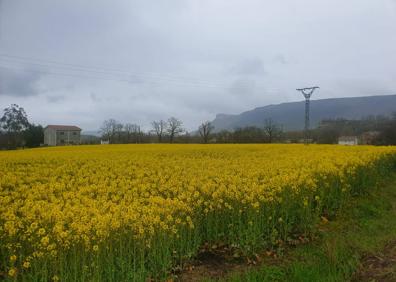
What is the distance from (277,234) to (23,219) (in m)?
4.56

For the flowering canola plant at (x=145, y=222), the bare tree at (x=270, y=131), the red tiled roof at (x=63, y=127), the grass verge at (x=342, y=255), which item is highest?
the red tiled roof at (x=63, y=127)

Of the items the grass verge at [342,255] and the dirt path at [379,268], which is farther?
the grass verge at [342,255]

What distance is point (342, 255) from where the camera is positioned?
6965 mm

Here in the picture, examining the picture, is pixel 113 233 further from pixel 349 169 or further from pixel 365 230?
pixel 349 169

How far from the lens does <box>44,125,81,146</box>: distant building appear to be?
3718 inches

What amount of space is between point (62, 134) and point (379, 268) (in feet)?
324

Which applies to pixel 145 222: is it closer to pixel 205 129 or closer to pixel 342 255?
pixel 342 255

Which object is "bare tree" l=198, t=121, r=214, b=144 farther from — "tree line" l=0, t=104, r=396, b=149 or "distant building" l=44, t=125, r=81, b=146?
"distant building" l=44, t=125, r=81, b=146

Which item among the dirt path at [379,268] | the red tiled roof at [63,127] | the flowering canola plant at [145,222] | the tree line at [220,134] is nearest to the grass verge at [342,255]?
the dirt path at [379,268]

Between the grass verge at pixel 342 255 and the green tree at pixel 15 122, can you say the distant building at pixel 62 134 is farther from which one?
the grass verge at pixel 342 255

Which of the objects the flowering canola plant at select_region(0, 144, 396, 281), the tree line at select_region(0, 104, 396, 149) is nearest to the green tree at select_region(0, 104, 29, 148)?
the tree line at select_region(0, 104, 396, 149)

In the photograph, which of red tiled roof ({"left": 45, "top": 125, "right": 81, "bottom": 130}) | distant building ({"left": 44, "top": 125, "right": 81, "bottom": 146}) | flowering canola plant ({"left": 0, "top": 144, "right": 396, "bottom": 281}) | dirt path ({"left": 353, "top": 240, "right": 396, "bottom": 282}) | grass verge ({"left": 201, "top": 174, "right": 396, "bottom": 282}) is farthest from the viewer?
red tiled roof ({"left": 45, "top": 125, "right": 81, "bottom": 130})

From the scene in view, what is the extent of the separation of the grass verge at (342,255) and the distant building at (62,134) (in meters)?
89.6

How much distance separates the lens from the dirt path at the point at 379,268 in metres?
5.86
